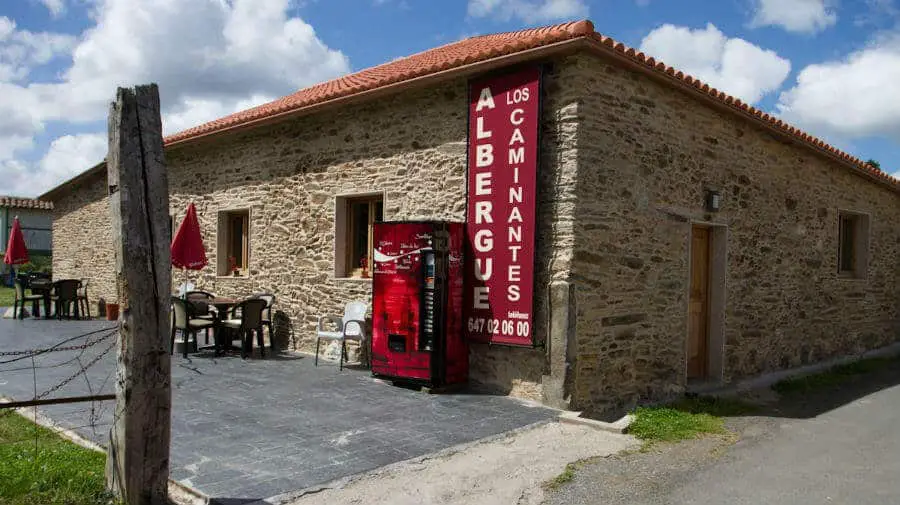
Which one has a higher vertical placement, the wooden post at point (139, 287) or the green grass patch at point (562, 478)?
the wooden post at point (139, 287)

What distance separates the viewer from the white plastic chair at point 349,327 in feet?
27.6

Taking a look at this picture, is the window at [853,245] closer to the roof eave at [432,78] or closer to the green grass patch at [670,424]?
the green grass patch at [670,424]

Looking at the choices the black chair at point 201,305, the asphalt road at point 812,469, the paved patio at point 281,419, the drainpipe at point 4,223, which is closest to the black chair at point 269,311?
the black chair at point 201,305

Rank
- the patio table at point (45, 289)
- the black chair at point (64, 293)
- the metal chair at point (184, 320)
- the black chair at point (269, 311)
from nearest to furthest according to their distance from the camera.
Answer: the metal chair at point (184, 320) < the black chair at point (269, 311) < the black chair at point (64, 293) < the patio table at point (45, 289)

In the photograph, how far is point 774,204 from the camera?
32.2 feet

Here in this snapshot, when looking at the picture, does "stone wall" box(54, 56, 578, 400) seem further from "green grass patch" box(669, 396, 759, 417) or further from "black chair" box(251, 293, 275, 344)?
"green grass patch" box(669, 396, 759, 417)

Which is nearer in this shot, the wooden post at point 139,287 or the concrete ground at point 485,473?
the wooden post at point 139,287

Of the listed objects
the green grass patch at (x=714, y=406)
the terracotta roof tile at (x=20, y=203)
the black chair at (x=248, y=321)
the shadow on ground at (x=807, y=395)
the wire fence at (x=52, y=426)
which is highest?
the terracotta roof tile at (x=20, y=203)

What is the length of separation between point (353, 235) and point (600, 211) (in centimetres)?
399

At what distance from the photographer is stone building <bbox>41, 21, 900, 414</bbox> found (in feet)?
22.2

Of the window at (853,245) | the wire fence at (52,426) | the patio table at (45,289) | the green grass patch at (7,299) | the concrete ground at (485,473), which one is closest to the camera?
the wire fence at (52,426)

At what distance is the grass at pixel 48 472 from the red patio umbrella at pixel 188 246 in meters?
4.24

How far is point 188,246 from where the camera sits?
935cm

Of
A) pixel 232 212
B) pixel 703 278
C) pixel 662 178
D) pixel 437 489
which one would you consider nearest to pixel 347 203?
pixel 232 212
